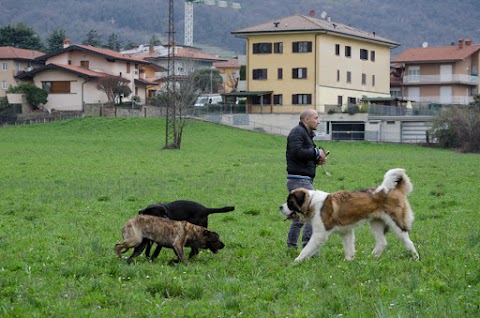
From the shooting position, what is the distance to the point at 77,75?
79.6 meters

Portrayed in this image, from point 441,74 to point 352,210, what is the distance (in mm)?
87864

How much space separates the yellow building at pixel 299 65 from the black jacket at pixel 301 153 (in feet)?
214

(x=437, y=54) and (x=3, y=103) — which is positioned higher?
(x=437, y=54)

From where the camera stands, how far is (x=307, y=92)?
261 ft

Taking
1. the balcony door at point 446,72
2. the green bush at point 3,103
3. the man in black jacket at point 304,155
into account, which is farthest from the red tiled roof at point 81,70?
the man in black jacket at point 304,155

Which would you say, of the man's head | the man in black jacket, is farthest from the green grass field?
the man's head

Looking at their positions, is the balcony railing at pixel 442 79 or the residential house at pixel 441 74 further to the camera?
the residential house at pixel 441 74

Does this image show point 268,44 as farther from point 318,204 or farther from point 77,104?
point 318,204

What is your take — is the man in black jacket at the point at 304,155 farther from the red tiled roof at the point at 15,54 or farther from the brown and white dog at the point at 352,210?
the red tiled roof at the point at 15,54

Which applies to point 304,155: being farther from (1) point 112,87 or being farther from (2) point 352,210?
(1) point 112,87

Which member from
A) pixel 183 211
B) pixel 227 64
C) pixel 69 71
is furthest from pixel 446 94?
pixel 183 211

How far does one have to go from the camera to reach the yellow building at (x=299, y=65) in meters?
79.4

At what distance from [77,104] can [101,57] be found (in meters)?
9.39

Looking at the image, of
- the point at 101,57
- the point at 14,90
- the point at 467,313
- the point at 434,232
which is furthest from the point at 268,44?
the point at 467,313
